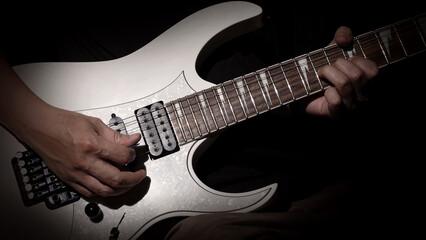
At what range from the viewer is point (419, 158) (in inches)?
43.8

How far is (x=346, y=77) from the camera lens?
2.52ft

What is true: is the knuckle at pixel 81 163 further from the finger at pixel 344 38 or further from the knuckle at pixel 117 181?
the finger at pixel 344 38

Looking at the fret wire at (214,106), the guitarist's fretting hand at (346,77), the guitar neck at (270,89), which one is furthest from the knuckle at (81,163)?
the guitarist's fretting hand at (346,77)

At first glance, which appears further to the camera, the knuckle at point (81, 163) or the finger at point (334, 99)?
the finger at point (334, 99)

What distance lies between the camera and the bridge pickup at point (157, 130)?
0.80 m

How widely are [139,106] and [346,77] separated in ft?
2.25

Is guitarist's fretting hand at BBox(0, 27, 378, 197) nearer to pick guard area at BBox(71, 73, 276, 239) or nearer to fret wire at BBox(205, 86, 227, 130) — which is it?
pick guard area at BBox(71, 73, 276, 239)

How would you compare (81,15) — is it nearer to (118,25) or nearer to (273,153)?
(118,25)

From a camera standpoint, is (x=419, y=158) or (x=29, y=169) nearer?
(x=29, y=169)

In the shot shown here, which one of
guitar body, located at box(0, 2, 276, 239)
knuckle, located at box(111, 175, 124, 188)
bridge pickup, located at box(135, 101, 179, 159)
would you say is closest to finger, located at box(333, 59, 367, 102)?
guitar body, located at box(0, 2, 276, 239)

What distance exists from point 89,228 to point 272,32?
3.46ft

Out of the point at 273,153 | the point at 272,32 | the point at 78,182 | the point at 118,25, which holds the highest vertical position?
the point at 118,25

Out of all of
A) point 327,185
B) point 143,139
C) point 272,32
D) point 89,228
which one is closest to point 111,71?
point 143,139

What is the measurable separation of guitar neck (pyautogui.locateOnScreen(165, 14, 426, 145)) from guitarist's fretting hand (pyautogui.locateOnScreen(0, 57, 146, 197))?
0.18 meters
